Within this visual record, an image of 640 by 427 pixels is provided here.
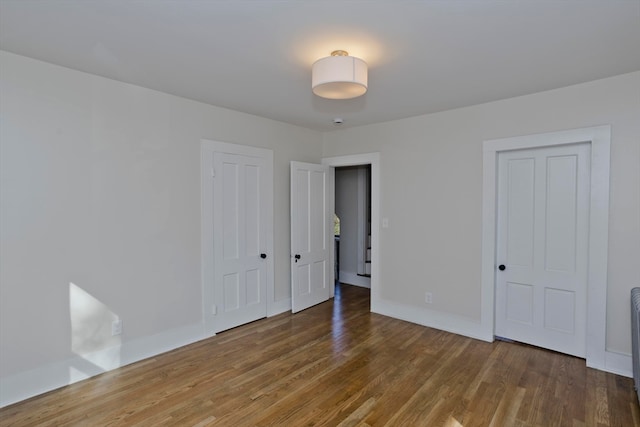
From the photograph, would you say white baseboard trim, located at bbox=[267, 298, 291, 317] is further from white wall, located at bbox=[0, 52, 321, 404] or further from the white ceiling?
the white ceiling

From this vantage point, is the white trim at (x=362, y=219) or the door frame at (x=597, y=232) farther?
the white trim at (x=362, y=219)

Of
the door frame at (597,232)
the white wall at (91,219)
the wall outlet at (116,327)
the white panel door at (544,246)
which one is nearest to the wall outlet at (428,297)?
the white panel door at (544,246)

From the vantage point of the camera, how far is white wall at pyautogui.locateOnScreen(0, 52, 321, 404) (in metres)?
2.52

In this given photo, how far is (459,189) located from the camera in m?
3.85

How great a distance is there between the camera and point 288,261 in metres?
4.66

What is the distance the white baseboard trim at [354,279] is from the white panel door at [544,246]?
8.52ft

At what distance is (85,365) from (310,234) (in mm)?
2881

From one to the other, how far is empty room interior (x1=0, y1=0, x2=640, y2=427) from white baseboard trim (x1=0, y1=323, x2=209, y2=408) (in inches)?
0.8

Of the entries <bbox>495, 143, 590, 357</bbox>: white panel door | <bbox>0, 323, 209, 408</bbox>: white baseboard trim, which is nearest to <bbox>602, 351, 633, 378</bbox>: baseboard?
<bbox>495, 143, 590, 357</bbox>: white panel door

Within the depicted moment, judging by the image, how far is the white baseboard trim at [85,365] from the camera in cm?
Result: 251

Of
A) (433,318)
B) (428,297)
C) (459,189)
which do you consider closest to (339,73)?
(459,189)

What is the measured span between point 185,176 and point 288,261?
1839 mm

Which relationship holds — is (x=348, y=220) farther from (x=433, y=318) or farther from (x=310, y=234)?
(x=433, y=318)

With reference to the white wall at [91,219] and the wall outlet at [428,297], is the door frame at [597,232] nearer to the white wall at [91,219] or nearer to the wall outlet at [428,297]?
the wall outlet at [428,297]
